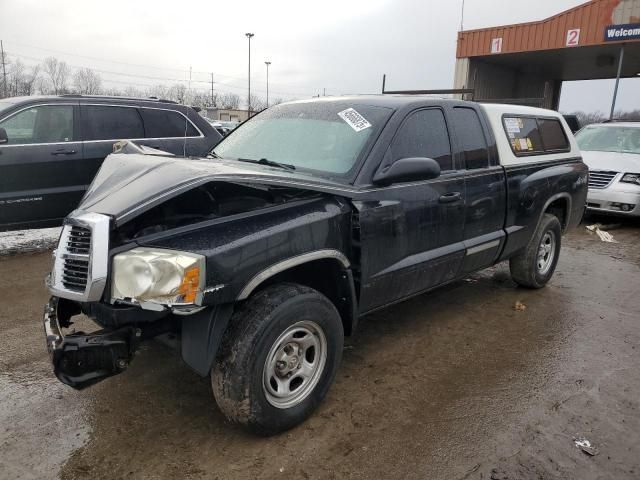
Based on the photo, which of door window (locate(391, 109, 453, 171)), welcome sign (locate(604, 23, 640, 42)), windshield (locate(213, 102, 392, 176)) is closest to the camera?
windshield (locate(213, 102, 392, 176))

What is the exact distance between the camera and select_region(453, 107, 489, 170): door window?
406cm

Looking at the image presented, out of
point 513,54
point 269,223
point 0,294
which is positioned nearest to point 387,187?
point 269,223

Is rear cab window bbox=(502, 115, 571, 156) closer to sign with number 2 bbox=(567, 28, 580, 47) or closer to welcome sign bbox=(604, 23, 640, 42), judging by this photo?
welcome sign bbox=(604, 23, 640, 42)

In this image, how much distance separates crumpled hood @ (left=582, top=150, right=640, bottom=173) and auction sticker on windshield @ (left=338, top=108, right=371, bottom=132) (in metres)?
7.29

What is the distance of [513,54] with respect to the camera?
21.0 meters

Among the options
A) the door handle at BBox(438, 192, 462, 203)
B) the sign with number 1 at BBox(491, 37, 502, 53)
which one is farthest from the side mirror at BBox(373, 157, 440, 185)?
the sign with number 1 at BBox(491, 37, 502, 53)

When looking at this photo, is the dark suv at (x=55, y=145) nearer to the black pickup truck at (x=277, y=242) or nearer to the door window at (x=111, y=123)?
the door window at (x=111, y=123)

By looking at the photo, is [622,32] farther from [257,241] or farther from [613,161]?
[257,241]

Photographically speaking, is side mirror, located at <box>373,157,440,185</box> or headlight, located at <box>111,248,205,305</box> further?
side mirror, located at <box>373,157,440,185</box>

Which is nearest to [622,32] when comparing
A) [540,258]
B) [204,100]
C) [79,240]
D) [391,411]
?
[540,258]

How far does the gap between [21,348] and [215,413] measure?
1798mm

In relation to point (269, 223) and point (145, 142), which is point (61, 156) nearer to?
point (145, 142)

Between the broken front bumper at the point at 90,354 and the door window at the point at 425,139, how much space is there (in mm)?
2066

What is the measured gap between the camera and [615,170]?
8.86 meters
